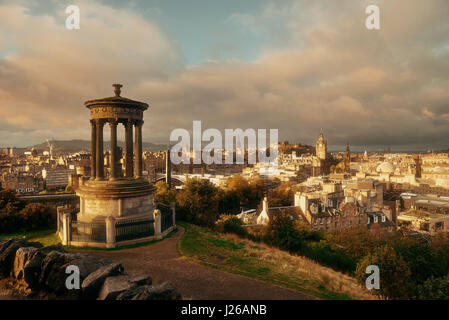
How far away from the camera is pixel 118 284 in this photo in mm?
8047

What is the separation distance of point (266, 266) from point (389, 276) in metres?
5.50

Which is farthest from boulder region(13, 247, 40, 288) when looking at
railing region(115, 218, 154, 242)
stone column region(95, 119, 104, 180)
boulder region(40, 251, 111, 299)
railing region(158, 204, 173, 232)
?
stone column region(95, 119, 104, 180)

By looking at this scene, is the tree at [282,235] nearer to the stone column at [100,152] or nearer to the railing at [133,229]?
the railing at [133,229]

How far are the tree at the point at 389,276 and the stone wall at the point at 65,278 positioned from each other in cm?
949

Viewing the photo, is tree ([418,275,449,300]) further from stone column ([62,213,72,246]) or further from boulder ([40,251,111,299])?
stone column ([62,213,72,246])

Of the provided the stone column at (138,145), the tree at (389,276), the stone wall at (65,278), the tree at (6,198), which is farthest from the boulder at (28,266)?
the tree at (389,276)

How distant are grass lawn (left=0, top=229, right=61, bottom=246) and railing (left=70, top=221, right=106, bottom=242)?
2.14 m

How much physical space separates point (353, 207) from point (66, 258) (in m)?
42.2

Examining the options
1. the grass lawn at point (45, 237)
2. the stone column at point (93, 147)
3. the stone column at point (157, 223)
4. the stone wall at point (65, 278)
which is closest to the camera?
the stone wall at point (65, 278)

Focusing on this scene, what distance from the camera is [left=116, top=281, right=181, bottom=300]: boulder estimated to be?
23.9 ft

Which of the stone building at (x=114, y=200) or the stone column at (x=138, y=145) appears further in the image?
the stone column at (x=138, y=145)

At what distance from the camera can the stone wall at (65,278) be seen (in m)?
7.65
